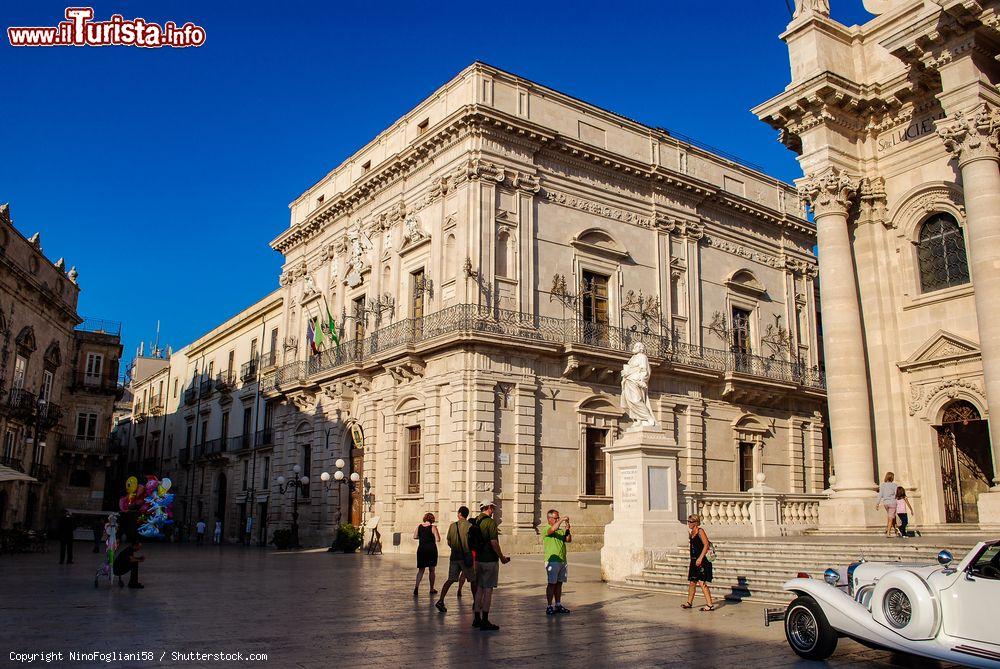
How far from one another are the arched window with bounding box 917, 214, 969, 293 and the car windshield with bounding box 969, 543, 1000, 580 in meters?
8.96

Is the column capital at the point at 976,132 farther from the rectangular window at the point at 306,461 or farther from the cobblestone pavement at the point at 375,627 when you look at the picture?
the rectangular window at the point at 306,461

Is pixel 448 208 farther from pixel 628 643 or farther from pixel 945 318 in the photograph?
pixel 628 643

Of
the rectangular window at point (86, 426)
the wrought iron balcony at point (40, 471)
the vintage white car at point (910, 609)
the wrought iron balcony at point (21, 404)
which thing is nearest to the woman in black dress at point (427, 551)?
the vintage white car at point (910, 609)

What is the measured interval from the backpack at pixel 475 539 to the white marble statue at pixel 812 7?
11.5 m

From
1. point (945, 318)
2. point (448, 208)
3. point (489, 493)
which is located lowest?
point (489, 493)

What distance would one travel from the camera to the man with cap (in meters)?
9.09

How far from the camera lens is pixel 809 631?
744 cm

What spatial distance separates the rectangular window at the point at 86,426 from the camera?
41844 millimetres

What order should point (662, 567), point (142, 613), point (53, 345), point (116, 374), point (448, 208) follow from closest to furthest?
point (142, 613) < point (662, 567) < point (448, 208) < point (53, 345) < point (116, 374)

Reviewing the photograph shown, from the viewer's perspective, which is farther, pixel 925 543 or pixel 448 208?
pixel 448 208

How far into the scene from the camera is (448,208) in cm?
2469

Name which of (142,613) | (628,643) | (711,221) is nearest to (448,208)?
(711,221)

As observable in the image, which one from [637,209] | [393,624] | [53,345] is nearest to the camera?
[393,624]

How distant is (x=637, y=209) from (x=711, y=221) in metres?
3.91
